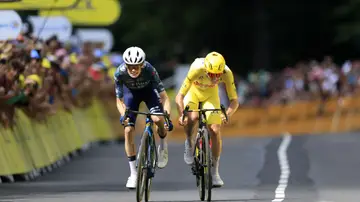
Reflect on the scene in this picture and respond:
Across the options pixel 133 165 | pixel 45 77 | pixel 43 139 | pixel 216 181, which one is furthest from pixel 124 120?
pixel 43 139

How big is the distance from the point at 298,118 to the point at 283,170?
799 inches

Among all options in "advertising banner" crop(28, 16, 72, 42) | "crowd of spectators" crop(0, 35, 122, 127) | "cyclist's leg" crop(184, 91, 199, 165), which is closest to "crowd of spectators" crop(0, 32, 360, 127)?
"crowd of spectators" crop(0, 35, 122, 127)

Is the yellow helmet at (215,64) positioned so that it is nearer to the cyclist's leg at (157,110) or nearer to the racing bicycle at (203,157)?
the racing bicycle at (203,157)

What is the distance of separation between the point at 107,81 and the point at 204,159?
14.7m

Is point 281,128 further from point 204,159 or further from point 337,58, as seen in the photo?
point 204,159

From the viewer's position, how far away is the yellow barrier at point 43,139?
828 inches

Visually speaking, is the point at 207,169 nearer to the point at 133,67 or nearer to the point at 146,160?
the point at 146,160

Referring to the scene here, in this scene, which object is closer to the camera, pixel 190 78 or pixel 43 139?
pixel 190 78

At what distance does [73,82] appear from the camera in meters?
26.7

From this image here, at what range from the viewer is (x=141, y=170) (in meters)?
16.6

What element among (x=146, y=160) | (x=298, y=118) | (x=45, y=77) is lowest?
(x=146, y=160)

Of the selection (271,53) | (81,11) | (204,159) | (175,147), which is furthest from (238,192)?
(271,53)

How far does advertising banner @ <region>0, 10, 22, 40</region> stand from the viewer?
2120 cm

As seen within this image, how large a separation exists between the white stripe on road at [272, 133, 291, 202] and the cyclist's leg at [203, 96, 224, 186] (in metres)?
0.84
